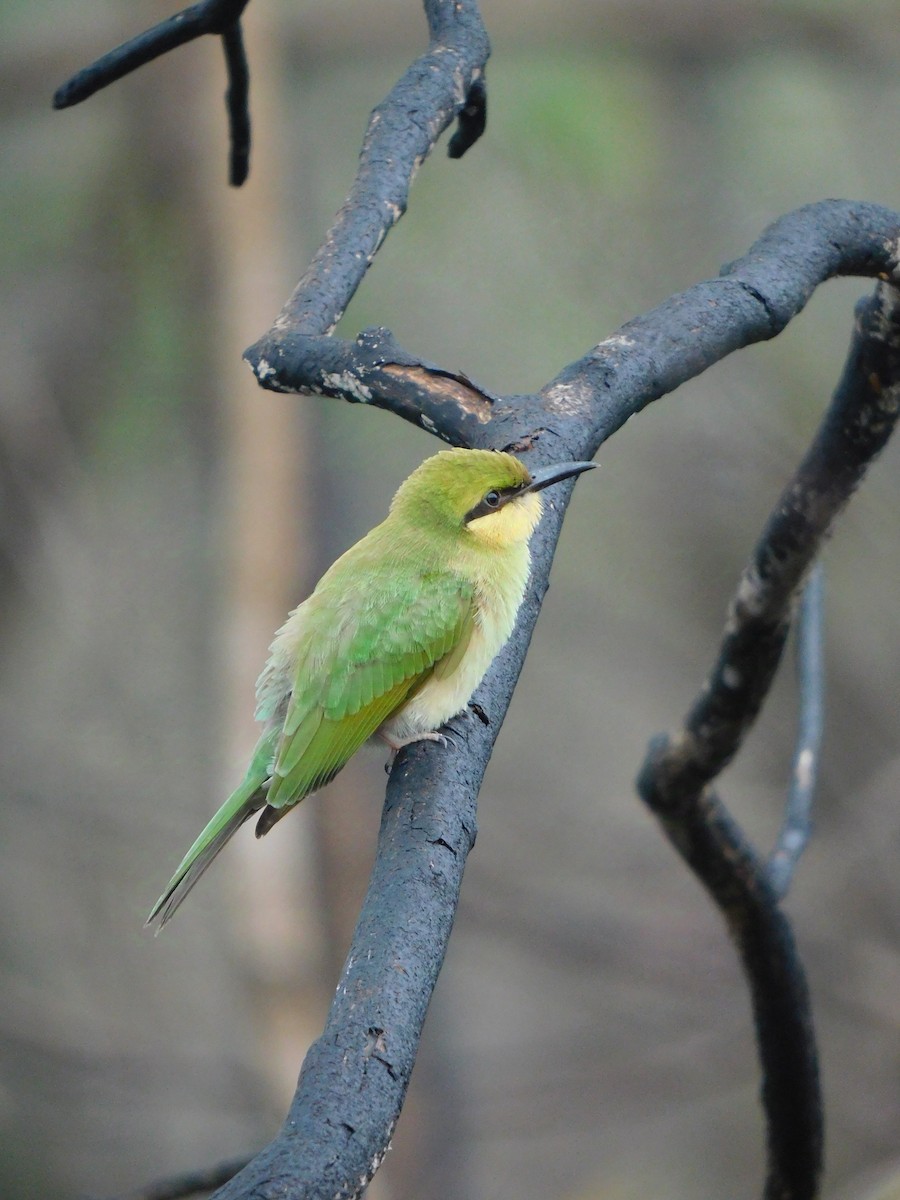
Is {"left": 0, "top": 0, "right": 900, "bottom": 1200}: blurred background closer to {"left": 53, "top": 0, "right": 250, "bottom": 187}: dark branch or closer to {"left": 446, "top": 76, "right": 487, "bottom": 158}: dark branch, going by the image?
{"left": 446, "top": 76, "right": 487, "bottom": 158}: dark branch

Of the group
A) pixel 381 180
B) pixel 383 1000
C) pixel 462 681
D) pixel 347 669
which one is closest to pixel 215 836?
pixel 347 669

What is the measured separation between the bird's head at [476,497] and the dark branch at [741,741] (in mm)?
586

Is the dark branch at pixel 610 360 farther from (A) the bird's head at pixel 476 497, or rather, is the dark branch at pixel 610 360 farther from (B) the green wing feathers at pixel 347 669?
(B) the green wing feathers at pixel 347 669

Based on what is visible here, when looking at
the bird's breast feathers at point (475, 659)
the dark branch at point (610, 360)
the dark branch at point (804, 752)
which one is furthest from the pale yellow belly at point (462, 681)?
the dark branch at point (804, 752)

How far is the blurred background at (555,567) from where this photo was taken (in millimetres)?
4645

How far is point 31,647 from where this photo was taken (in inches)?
197

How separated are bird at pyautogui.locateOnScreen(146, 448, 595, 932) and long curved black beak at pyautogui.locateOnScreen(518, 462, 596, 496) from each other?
0.03m

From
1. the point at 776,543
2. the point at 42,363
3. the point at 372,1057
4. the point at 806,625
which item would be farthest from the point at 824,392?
the point at 372,1057

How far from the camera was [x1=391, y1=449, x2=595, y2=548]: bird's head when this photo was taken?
65.0 inches

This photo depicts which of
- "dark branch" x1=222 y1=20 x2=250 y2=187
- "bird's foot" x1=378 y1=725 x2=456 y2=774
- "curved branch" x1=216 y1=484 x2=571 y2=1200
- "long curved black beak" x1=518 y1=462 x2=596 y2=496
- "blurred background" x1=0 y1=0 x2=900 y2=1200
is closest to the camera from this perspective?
"curved branch" x1=216 y1=484 x2=571 y2=1200

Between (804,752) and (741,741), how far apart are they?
0.23m

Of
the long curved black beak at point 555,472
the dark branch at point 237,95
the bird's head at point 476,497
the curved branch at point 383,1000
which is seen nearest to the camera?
the curved branch at point 383,1000

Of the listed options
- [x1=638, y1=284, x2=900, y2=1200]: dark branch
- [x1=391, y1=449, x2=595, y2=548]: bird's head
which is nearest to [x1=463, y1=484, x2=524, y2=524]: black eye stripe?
[x1=391, y1=449, x2=595, y2=548]: bird's head

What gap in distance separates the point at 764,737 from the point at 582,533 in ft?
3.42
